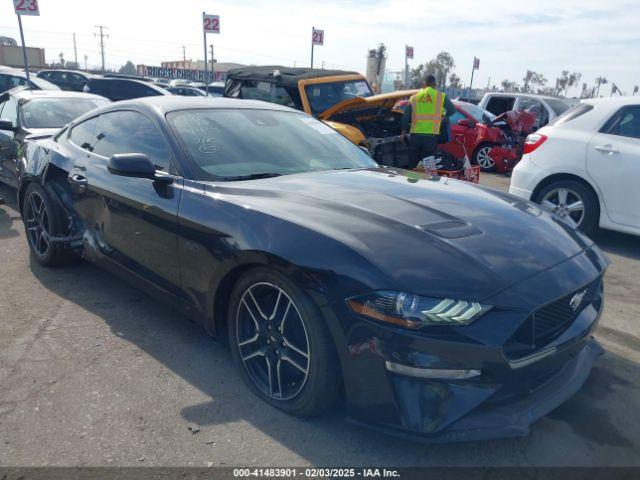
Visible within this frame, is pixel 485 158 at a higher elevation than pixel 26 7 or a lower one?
lower

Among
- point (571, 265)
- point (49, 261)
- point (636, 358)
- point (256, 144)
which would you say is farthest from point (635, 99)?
point (49, 261)

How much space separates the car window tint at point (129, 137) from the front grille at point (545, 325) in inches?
87.6

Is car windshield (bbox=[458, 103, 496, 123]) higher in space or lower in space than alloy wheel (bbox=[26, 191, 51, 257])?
higher

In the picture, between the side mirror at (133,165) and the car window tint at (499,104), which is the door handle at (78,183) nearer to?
the side mirror at (133,165)

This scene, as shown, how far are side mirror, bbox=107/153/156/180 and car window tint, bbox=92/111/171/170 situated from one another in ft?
0.53

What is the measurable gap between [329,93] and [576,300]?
24.1 ft

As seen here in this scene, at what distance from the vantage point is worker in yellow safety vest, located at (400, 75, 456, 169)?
7875 millimetres

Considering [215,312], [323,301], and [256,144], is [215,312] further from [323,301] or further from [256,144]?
[256,144]

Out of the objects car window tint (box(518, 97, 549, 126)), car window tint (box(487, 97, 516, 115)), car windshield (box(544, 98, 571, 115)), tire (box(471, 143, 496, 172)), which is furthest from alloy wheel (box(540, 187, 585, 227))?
car window tint (box(487, 97, 516, 115))

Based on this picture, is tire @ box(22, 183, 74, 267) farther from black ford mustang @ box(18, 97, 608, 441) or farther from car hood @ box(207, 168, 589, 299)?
car hood @ box(207, 168, 589, 299)

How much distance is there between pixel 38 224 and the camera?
4.58 m

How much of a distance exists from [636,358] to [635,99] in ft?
11.2

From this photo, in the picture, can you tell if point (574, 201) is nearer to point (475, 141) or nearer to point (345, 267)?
point (345, 267)

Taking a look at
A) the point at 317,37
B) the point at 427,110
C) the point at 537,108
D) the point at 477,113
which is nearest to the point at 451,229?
the point at 427,110
